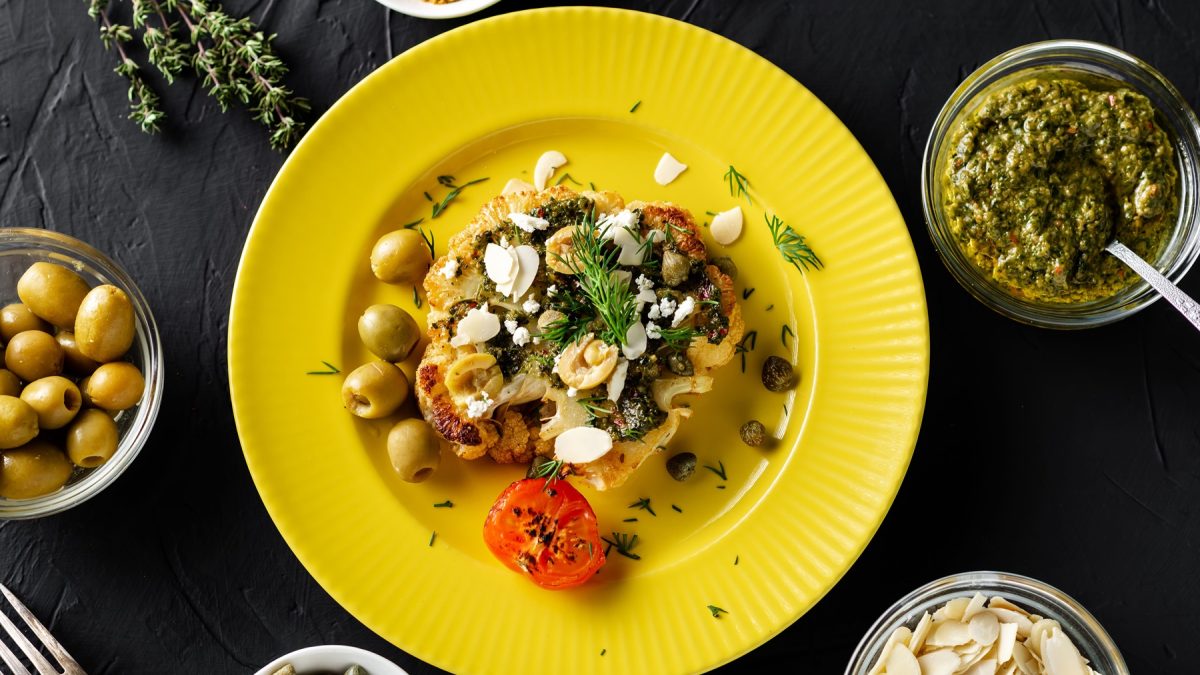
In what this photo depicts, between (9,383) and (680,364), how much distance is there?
7.53 ft

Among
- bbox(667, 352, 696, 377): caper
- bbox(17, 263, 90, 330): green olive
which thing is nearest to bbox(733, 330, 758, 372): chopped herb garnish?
bbox(667, 352, 696, 377): caper

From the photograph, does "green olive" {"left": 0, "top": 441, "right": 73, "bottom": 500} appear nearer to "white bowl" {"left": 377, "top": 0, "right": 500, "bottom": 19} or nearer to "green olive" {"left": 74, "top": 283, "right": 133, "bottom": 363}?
"green olive" {"left": 74, "top": 283, "right": 133, "bottom": 363}

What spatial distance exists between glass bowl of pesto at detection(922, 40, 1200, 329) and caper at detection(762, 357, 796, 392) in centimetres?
70

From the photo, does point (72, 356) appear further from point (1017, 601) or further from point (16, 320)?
point (1017, 601)

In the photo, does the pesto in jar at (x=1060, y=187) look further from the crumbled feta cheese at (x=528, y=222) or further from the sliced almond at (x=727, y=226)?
the crumbled feta cheese at (x=528, y=222)

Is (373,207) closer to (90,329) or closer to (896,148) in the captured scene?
(90,329)

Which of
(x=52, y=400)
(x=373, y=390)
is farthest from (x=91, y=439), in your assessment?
(x=373, y=390)

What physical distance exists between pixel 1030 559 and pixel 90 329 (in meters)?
3.48

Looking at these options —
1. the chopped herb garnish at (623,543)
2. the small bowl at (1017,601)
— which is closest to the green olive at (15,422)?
the chopped herb garnish at (623,543)

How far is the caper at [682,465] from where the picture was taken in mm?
3100

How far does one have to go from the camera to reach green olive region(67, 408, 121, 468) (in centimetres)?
293

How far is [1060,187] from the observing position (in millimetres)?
2926

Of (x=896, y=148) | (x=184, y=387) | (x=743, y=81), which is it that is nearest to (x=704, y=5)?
(x=743, y=81)

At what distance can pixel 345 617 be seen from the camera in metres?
3.22
